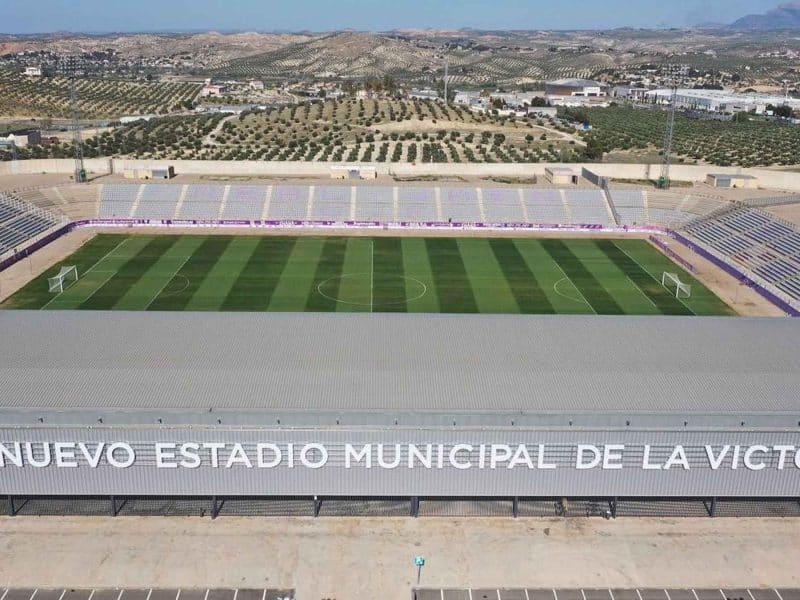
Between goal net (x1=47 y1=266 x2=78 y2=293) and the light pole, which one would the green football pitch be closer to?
goal net (x1=47 y1=266 x2=78 y2=293)

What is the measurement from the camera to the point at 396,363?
1218 inches

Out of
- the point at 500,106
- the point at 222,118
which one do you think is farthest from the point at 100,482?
the point at 500,106

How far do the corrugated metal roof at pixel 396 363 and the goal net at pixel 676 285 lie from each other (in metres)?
17.8

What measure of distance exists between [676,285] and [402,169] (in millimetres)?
41681

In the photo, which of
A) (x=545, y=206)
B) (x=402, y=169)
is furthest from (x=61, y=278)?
(x=545, y=206)

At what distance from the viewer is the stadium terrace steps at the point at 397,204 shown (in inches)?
2896

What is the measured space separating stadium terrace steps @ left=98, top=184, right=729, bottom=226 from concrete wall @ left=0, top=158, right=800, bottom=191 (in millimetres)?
9636

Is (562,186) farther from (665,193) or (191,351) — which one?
(191,351)

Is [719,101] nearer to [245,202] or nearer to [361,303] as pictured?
[245,202]

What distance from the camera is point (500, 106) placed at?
155625 mm

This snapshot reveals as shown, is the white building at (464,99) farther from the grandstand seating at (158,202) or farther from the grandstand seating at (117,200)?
the grandstand seating at (117,200)

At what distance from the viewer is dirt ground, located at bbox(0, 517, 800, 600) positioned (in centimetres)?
2512

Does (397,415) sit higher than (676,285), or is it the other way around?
(397,415)

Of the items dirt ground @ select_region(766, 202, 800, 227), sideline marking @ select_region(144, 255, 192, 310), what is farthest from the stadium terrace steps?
sideline marking @ select_region(144, 255, 192, 310)
